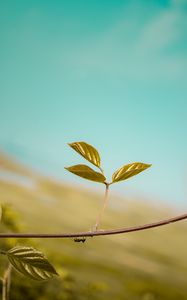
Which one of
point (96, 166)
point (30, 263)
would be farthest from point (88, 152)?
point (30, 263)

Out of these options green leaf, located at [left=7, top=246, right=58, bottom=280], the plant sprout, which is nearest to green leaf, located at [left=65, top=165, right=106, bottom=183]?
the plant sprout

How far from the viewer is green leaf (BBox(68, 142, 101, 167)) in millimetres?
475

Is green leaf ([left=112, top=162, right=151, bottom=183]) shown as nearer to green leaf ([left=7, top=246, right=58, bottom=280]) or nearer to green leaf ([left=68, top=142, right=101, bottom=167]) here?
green leaf ([left=68, top=142, right=101, bottom=167])

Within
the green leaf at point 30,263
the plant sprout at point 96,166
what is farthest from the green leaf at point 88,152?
the green leaf at point 30,263

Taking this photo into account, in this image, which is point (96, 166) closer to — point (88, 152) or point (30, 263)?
point (88, 152)

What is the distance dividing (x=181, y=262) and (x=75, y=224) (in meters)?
6.55

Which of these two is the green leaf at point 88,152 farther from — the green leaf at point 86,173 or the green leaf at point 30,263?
the green leaf at point 30,263

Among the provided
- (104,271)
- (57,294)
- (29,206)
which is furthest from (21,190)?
(57,294)

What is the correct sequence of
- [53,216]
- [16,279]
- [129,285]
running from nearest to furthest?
[16,279] → [129,285] → [53,216]

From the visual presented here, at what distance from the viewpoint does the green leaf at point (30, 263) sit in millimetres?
442

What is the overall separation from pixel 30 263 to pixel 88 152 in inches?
5.9

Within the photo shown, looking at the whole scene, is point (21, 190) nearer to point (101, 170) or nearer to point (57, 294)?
point (57, 294)

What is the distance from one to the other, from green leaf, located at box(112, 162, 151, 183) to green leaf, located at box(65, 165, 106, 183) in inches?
0.7

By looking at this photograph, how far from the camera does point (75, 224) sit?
21344mm
